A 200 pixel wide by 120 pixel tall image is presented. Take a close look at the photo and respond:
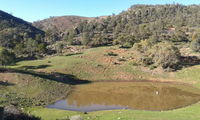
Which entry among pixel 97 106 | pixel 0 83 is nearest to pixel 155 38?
pixel 97 106

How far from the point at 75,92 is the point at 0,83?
52.2 ft

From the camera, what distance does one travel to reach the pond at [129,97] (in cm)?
4084

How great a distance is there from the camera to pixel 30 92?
45.2 meters

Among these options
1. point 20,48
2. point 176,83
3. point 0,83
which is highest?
point 20,48

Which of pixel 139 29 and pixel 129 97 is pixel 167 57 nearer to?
pixel 129 97

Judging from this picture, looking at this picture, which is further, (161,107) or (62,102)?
(62,102)

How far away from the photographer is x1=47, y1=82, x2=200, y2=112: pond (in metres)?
40.8

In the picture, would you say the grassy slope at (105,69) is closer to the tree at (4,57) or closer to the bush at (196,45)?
the tree at (4,57)

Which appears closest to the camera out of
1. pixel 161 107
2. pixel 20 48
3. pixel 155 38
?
pixel 161 107

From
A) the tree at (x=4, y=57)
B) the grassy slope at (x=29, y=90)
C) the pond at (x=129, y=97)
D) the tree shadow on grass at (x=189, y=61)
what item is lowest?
the pond at (x=129, y=97)

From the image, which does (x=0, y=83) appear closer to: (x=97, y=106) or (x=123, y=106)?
(x=97, y=106)

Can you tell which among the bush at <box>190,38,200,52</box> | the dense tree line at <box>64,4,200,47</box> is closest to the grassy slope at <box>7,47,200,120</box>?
the bush at <box>190,38,200,52</box>

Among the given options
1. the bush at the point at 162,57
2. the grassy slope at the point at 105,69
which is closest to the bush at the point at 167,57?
the bush at the point at 162,57

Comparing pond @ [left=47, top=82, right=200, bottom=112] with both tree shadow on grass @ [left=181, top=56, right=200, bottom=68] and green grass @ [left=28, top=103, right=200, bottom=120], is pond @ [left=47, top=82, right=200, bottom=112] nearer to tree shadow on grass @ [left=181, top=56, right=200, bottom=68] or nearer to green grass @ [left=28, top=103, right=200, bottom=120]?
green grass @ [left=28, top=103, right=200, bottom=120]
